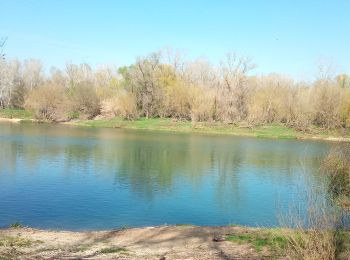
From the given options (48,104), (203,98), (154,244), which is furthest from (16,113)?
(154,244)

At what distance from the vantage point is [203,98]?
6969 cm

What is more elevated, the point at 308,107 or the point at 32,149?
the point at 308,107

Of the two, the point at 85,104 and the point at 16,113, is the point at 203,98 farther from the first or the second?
the point at 16,113

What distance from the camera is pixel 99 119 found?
251ft

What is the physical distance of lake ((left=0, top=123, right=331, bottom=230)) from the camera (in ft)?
55.0

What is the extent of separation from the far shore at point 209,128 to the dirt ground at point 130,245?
48356mm

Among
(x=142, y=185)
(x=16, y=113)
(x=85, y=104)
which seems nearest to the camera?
(x=142, y=185)

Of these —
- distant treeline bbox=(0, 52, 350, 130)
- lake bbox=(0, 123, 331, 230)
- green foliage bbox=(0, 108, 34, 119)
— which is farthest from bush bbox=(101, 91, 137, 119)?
lake bbox=(0, 123, 331, 230)

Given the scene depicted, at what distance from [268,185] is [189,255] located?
15800 millimetres

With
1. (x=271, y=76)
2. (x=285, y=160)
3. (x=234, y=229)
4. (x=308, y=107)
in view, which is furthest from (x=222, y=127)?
(x=234, y=229)

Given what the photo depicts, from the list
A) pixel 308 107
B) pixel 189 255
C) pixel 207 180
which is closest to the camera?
pixel 189 255

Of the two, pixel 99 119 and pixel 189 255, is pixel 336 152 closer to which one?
pixel 189 255

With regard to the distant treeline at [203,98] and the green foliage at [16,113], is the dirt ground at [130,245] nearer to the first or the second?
the distant treeline at [203,98]

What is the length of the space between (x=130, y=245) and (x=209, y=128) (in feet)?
183
